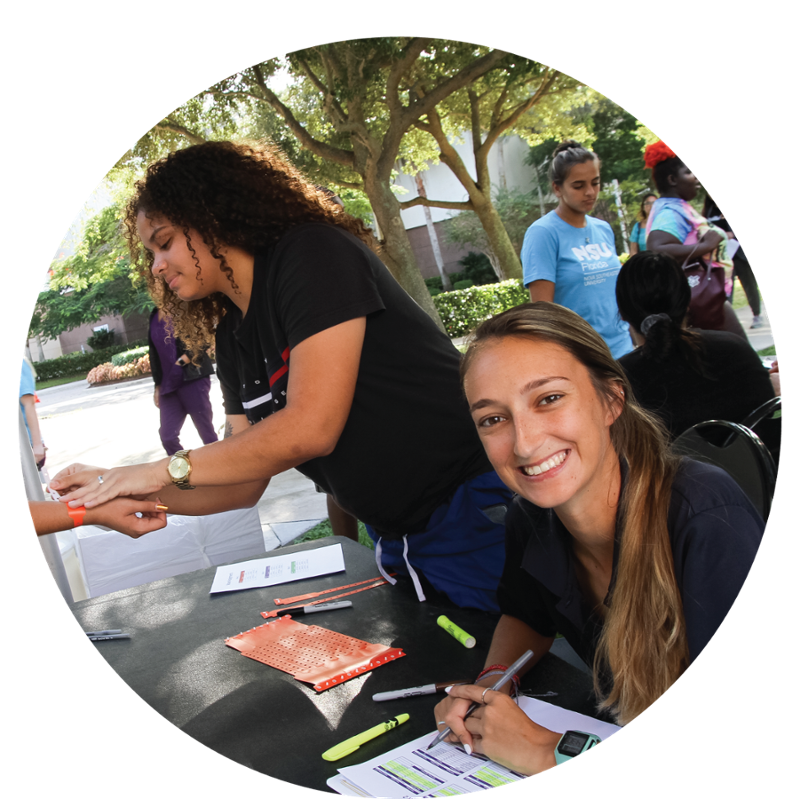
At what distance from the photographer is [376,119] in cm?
523

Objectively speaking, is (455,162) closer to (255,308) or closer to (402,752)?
(255,308)

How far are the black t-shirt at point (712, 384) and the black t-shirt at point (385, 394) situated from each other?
2.21ft

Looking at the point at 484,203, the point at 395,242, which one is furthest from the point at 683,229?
the point at 484,203

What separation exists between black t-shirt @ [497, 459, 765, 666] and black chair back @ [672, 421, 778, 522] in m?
0.30

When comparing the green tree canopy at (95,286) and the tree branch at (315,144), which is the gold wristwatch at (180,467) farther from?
the green tree canopy at (95,286)

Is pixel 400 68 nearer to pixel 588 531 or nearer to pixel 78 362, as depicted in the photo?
pixel 588 531

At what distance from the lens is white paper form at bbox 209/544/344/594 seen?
5.13ft

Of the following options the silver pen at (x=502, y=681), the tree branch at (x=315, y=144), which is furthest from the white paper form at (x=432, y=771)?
the tree branch at (x=315, y=144)

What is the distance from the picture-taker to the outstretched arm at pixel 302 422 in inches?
46.4

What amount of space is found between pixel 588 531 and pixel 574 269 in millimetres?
1378

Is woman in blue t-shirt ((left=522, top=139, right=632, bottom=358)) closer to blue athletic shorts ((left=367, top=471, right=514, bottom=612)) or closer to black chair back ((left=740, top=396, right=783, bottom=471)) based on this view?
black chair back ((left=740, top=396, right=783, bottom=471))

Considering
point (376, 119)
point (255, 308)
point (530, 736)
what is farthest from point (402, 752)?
point (376, 119)

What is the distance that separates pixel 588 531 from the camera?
1062 millimetres

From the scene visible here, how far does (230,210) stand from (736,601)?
1.11 meters
